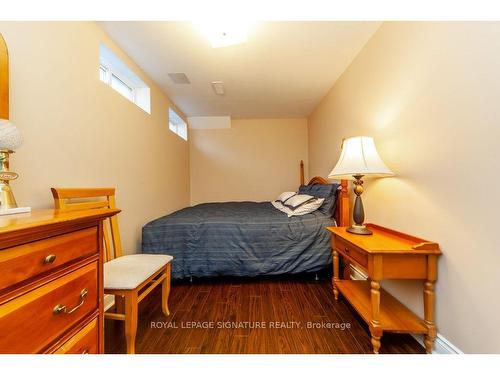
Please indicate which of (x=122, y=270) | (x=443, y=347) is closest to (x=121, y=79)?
(x=122, y=270)

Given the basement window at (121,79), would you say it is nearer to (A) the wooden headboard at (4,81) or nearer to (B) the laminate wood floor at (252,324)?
(A) the wooden headboard at (4,81)

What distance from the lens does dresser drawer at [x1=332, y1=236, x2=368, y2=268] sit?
1222mm

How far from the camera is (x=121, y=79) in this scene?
6.88 ft

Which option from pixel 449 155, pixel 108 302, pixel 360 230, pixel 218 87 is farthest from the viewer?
pixel 218 87

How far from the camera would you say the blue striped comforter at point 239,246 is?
2.00 metres

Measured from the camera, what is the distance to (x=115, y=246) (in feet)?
5.16

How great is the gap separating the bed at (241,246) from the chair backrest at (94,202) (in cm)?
40

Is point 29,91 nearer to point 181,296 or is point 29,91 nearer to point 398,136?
point 181,296

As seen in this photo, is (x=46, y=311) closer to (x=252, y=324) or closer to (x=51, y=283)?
(x=51, y=283)

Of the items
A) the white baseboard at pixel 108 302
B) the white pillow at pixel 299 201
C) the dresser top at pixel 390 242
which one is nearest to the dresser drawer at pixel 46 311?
the white baseboard at pixel 108 302

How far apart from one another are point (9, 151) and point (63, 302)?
66cm

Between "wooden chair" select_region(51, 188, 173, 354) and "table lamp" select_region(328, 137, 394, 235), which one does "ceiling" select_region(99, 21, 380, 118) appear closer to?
"table lamp" select_region(328, 137, 394, 235)

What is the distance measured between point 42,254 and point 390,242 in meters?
1.65
